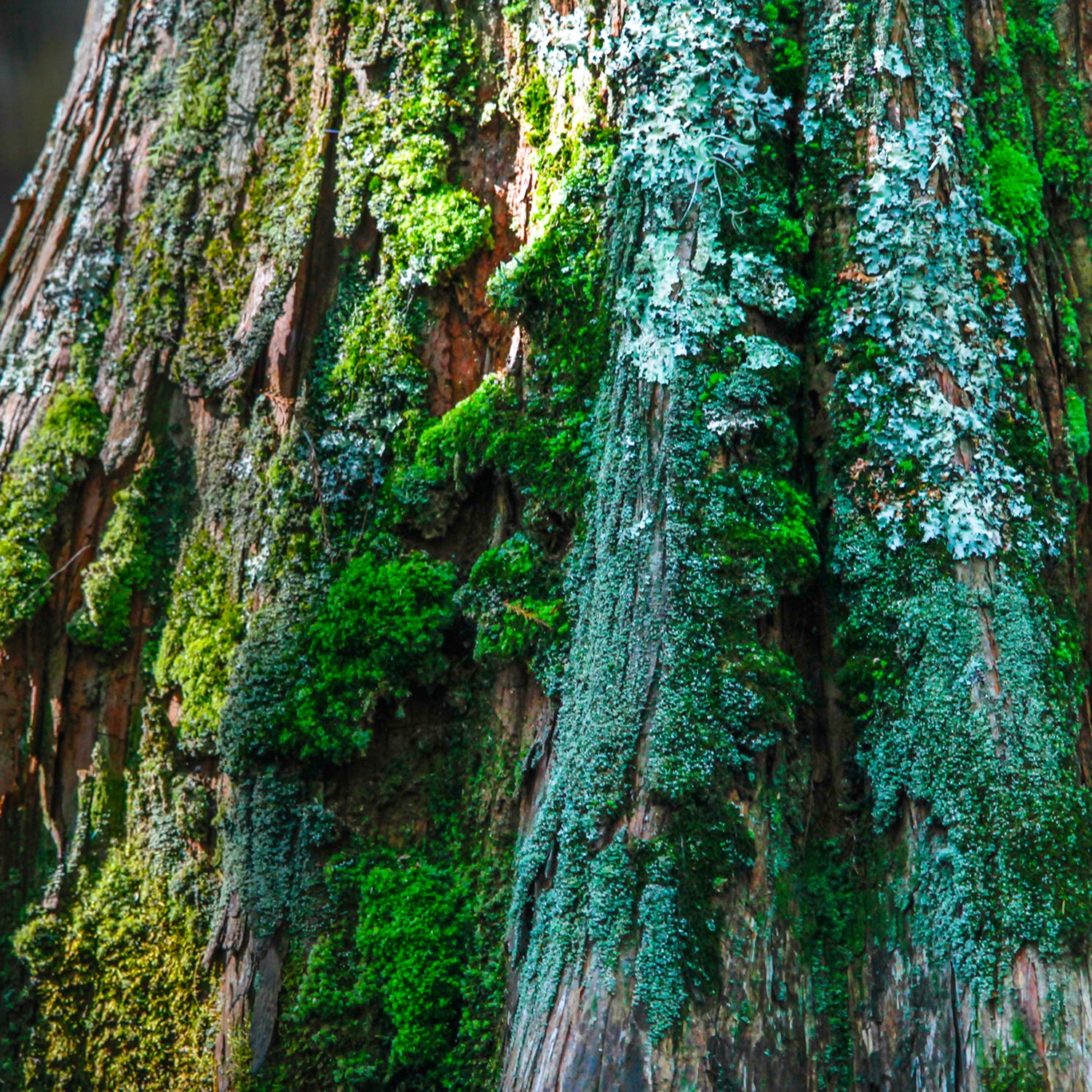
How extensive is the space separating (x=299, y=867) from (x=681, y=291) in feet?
5.77

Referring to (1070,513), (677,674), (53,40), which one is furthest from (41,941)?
(53,40)

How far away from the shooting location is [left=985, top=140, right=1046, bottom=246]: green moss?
238cm

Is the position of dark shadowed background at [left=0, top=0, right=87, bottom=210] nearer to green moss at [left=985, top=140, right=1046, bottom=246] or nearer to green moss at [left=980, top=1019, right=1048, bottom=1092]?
green moss at [left=985, top=140, right=1046, bottom=246]

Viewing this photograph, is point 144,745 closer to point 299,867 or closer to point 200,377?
A: point 299,867

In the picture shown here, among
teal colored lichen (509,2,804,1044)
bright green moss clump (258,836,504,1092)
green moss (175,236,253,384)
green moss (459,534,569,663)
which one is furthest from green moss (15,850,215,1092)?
green moss (175,236,253,384)

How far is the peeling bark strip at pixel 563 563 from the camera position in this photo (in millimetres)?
1972

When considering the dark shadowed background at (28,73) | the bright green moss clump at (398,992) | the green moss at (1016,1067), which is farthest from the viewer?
the dark shadowed background at (28,73)

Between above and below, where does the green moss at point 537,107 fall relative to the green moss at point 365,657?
above

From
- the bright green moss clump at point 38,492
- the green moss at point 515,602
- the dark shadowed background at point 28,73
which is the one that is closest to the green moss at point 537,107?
the green moss at point 515,602

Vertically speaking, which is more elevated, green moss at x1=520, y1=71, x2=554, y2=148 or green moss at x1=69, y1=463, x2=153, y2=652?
green moss at x1=520, y1=71, x2=554, y2=148

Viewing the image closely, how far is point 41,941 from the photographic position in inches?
108

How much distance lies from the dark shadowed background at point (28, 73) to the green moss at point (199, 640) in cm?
462

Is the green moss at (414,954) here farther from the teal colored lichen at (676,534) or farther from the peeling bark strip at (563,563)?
the teal colored lichen at (676,534)

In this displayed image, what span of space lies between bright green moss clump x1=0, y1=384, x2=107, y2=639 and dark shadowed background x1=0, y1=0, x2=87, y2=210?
4.04 meters
